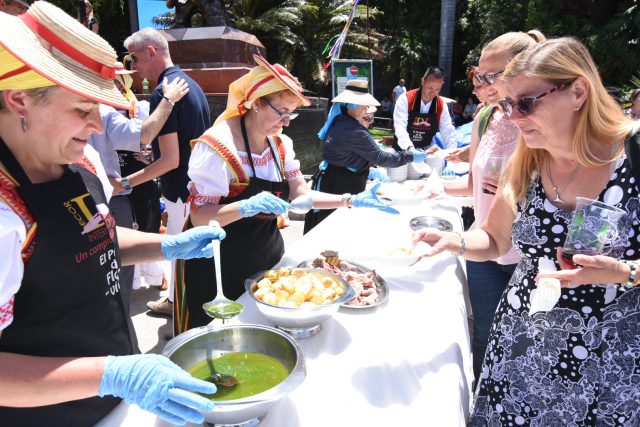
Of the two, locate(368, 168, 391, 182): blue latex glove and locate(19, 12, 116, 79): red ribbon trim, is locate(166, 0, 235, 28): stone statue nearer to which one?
locate(368, 168, 391, 182): blue latex glove

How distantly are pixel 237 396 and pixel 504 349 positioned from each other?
3.42ft

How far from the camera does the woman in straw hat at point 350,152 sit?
3572mm

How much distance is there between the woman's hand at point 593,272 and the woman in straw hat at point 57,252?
1.01 metres

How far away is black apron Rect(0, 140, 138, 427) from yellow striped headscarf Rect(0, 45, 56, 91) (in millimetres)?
162

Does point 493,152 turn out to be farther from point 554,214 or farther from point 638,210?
point 638,210

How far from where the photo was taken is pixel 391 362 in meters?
1.37

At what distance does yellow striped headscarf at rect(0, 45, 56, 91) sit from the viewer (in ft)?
2.85

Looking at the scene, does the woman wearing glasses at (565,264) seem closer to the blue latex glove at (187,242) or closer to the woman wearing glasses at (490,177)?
the woman wearing glasses at (490,177)

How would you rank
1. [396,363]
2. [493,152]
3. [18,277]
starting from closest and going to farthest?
[18,277] < [396,363] < [493,152]

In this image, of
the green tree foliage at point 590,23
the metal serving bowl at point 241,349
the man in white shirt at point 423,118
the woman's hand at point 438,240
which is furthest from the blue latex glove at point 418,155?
the green tree foliage at point 590,23

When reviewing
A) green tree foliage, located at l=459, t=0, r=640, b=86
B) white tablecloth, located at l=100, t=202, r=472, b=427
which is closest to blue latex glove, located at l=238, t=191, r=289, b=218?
white tablecloth, located at l=100, t=202, r=472, b=427

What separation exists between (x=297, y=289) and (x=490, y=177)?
3.98 ft

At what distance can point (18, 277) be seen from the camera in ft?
2.78

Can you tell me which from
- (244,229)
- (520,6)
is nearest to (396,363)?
(244,229)
